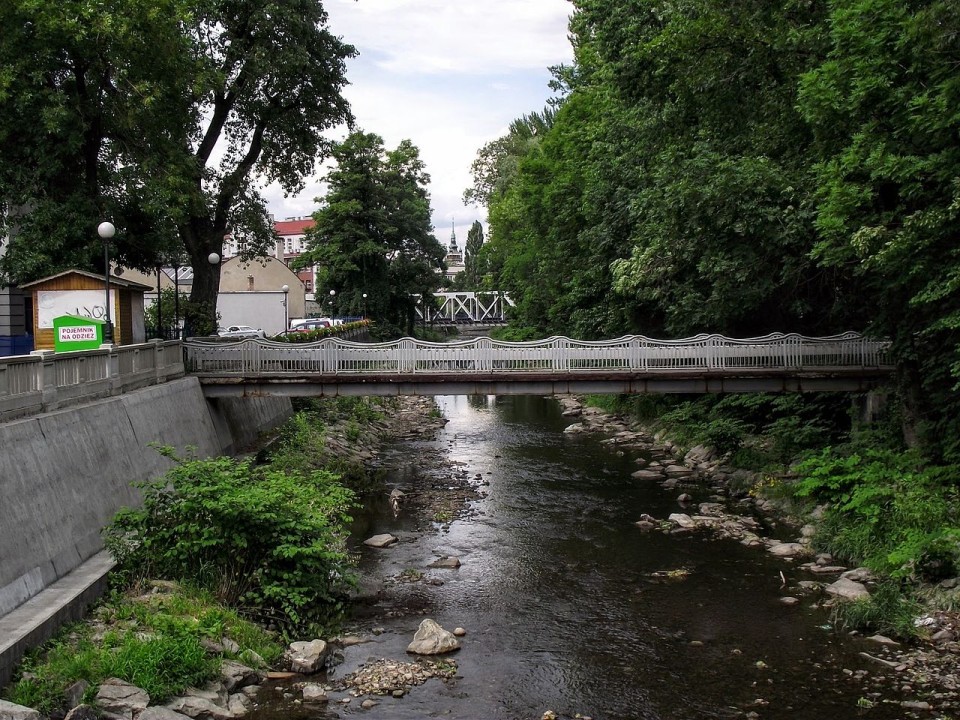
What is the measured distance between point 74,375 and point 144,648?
20.9 ft

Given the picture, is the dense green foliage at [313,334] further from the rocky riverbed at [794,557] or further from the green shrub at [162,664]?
the green shrub at [162,664]

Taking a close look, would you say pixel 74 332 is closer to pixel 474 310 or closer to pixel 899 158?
pixel 899 158

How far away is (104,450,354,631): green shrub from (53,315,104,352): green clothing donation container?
6.30 m

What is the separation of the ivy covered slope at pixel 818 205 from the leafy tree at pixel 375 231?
2648 cm

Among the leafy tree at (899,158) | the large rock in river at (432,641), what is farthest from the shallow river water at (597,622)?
the leafy tree at (899,158)

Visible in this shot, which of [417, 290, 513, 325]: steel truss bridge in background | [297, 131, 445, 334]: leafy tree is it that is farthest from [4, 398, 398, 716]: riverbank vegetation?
[417, 290, 513, 325]: steel truss bridge in background

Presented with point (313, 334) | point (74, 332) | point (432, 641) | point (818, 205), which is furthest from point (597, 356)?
point (313, 334)

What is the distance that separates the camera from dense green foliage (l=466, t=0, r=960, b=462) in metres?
15.4

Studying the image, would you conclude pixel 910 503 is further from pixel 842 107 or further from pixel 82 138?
pixel 82 138

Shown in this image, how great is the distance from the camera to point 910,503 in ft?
52.7

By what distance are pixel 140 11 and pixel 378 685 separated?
1782 cm

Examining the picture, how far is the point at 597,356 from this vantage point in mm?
22969

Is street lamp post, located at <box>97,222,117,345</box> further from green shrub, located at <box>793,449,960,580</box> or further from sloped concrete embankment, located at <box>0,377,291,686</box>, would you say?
green shrub, located at <box>793,449,960,580</box>

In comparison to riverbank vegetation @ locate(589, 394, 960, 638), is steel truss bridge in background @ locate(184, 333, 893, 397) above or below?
above
